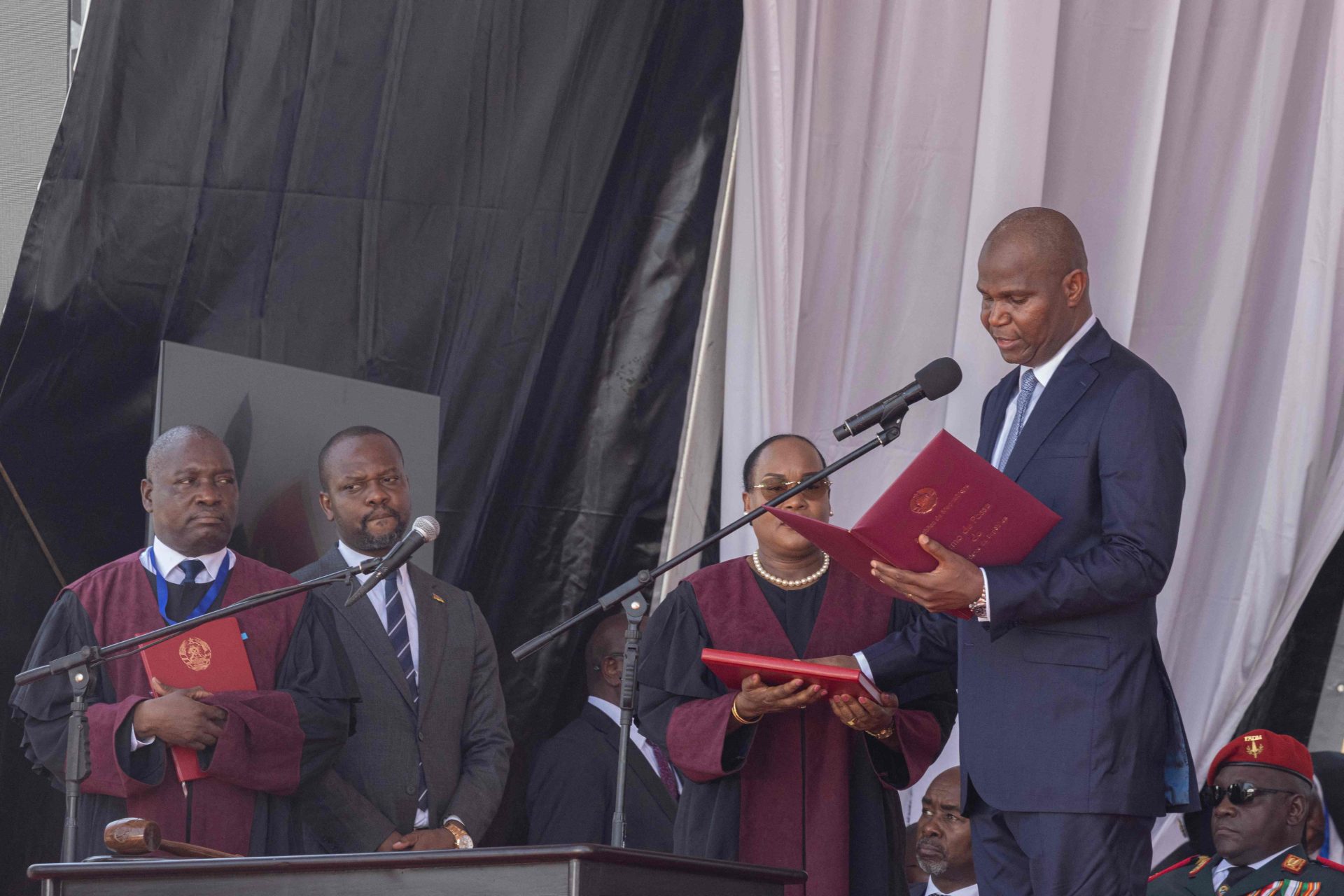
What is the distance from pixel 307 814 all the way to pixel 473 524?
129 centimetres

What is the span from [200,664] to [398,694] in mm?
605

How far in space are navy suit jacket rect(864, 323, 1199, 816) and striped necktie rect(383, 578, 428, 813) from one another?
1762 mm

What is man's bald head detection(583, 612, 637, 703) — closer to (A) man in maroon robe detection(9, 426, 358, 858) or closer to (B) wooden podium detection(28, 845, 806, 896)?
(A) man in maroon robe detection(9, 426, 358, 858)

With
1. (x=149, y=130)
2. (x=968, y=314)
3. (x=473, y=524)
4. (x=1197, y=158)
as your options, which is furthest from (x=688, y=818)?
(x=1197, y=158)

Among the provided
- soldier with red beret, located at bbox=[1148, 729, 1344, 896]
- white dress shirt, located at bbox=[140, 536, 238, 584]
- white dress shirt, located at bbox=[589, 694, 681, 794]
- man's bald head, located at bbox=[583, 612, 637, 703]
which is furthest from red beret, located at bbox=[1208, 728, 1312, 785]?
white dress shirt, located at bbox=[140, 536, 238, 584]

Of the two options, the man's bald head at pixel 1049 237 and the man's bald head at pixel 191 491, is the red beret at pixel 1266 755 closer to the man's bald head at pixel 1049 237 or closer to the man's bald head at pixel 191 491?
the man's bald head at pixel 1049 237

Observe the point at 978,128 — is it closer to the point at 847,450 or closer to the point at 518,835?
the point at 847,450

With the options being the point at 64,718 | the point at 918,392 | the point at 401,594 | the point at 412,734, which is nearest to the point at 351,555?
the point at 401,594

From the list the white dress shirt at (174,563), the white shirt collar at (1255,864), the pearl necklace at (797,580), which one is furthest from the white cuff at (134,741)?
the white shirt collar at (1255,864)

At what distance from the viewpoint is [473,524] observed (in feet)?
17.0

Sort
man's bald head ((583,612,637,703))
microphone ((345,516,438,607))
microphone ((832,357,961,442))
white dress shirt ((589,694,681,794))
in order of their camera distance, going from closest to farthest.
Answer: microphone ((345,516,438,607)) → microphone ((832,357,961,442)) → white dress shirt ((589,694,681,794)) → man's bald head ((583,612,637,703))

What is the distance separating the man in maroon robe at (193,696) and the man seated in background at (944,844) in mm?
1754

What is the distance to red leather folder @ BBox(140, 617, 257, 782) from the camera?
379 centimetres

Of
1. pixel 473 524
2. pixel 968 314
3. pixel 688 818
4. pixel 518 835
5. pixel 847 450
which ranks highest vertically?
pixel 968 314
